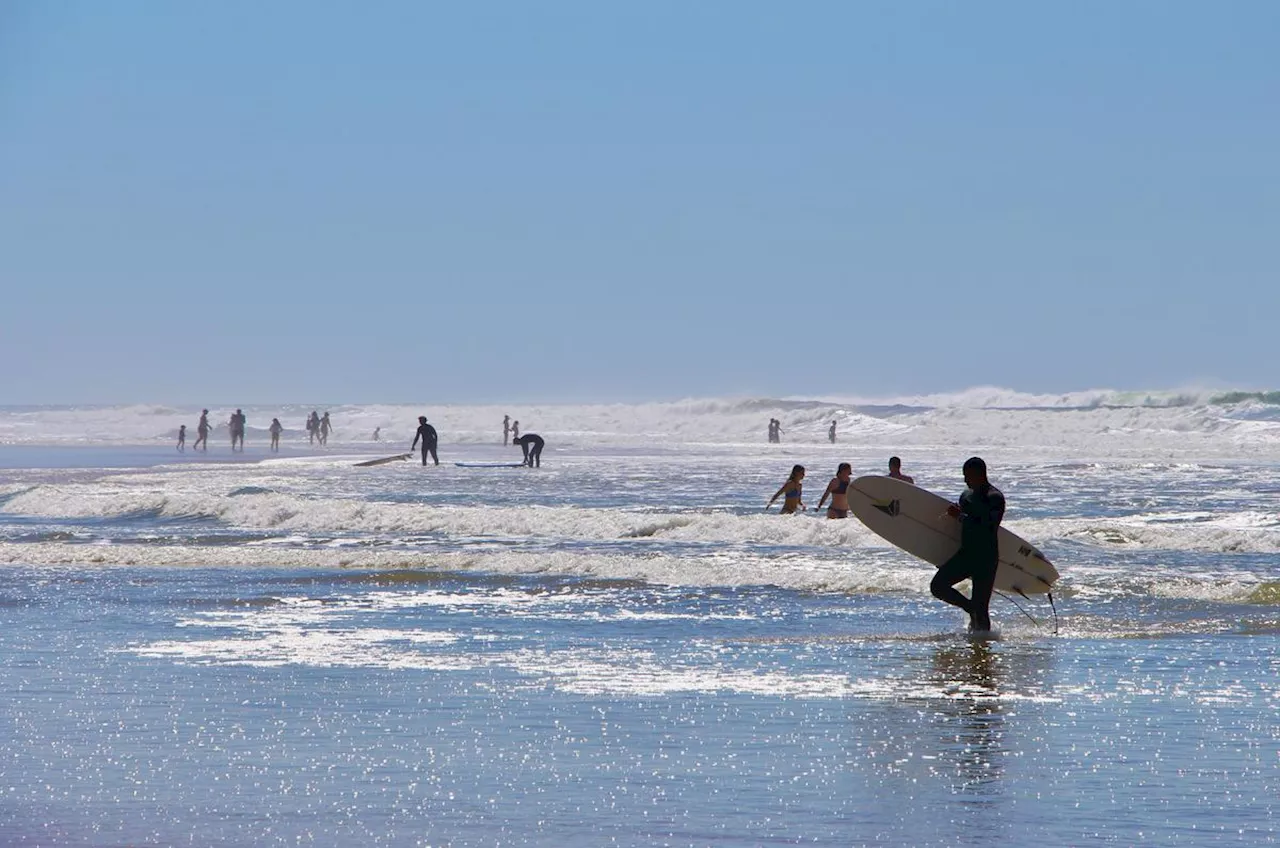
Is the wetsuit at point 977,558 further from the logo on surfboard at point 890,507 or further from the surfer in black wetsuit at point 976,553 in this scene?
the logo on surfboard at point 890,507

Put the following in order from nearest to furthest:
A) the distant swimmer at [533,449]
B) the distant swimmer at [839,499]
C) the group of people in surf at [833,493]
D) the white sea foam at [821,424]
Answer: the group of people in surf at [833,493] < the distant swimmer at [839,499] < the distant swimmer at [533,449] < the white sea foam at [821,424]

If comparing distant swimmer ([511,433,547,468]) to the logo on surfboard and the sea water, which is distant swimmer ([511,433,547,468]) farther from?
the logo on surfboard

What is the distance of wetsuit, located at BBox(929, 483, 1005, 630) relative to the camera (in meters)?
13.2

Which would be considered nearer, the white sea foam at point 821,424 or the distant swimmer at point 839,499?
the distant swimmer at point 839,499

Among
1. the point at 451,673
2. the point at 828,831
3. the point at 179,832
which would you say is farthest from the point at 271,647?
the point at 828,831

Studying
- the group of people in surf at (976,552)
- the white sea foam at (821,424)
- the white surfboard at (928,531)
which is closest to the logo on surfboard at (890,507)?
the white surfboard at (928,531)

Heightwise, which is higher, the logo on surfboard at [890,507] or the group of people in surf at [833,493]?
the logo on surfboard at [890,507]

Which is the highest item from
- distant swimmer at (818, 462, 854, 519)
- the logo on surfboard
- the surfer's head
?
the surfer's head

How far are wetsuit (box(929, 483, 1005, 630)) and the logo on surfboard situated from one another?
1.76 metres

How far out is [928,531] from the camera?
1506cm

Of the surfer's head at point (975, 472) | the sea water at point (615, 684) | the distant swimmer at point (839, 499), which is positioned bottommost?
the sea water at point (615, 684)

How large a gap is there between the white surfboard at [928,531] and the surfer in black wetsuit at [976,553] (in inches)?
33.7

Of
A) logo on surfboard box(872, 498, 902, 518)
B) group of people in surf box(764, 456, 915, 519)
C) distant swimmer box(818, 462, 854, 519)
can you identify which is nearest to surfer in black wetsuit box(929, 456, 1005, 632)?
logo on surfboard box(872, 498, 902, 518)

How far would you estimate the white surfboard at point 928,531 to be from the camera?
14438 mm
